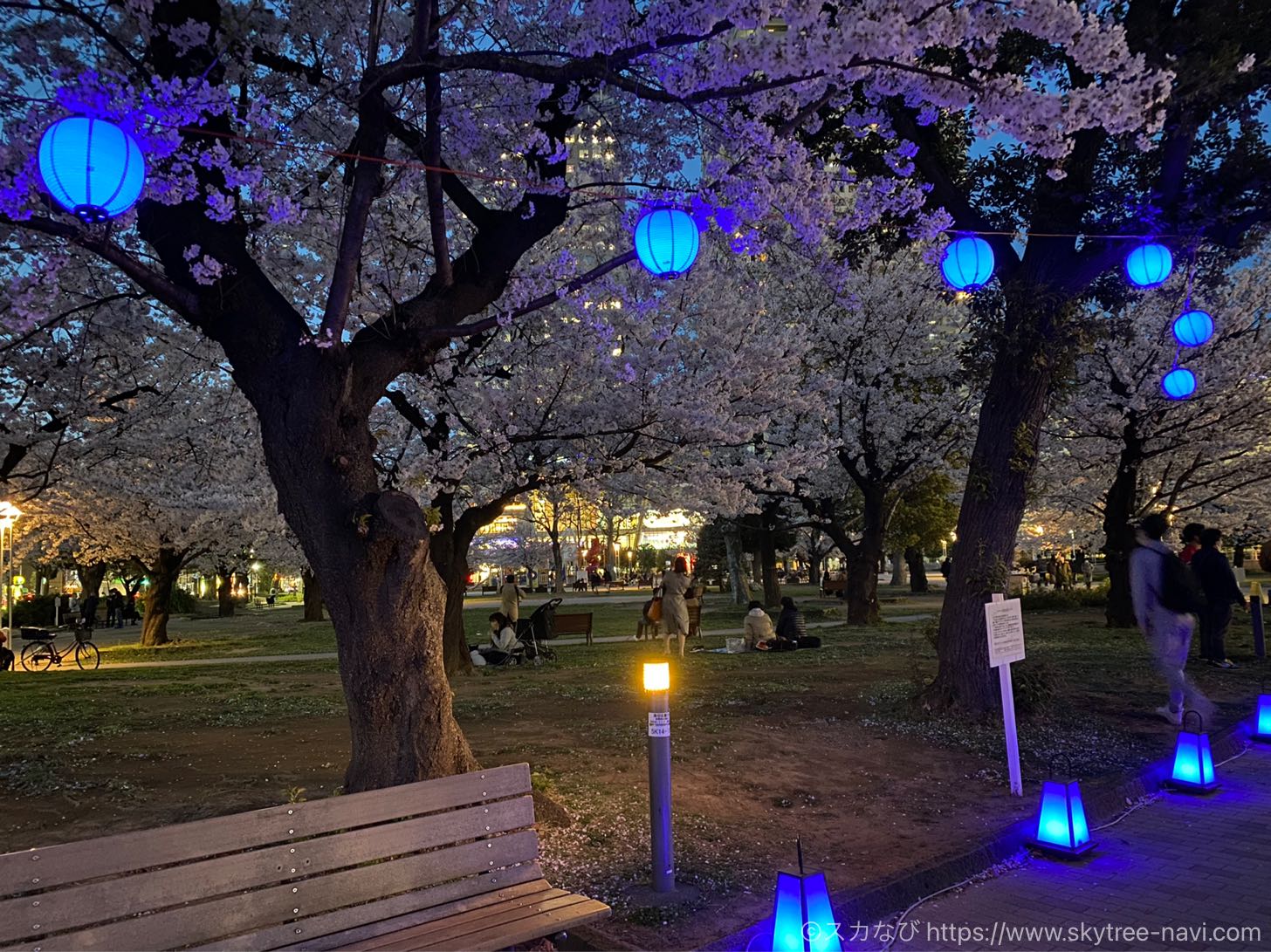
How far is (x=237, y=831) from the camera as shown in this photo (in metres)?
3.34

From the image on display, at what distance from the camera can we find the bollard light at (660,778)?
4793 mm

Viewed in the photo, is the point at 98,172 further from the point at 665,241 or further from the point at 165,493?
the point at 165,493

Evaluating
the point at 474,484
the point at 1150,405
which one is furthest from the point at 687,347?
the point at 1150,405

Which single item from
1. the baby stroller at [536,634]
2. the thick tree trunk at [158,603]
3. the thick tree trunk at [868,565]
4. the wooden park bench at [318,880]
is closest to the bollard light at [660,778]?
the wooden park bench at [318,880]

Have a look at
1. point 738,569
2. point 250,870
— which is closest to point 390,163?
point 250,870

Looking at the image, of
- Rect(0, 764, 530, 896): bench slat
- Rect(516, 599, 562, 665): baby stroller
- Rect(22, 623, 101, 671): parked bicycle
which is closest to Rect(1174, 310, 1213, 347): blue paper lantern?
Rect(0, 764, 530, 896): bench slat

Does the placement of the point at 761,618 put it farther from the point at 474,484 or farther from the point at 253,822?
the point at 253,822

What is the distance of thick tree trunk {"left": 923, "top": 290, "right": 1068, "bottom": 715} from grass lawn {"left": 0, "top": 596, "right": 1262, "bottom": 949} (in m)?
0.50

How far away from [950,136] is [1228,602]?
26.4 feet

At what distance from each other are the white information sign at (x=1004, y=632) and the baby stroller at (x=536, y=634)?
10.8m

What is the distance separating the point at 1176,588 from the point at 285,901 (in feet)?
26.8

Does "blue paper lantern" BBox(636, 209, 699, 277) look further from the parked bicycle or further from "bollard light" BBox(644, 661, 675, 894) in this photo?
the parked bicycle

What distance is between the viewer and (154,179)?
5.81 metres

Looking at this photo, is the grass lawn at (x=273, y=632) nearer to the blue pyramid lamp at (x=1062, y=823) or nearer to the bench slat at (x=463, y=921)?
the blue pyramid lamp at (x=1062, y=823)
